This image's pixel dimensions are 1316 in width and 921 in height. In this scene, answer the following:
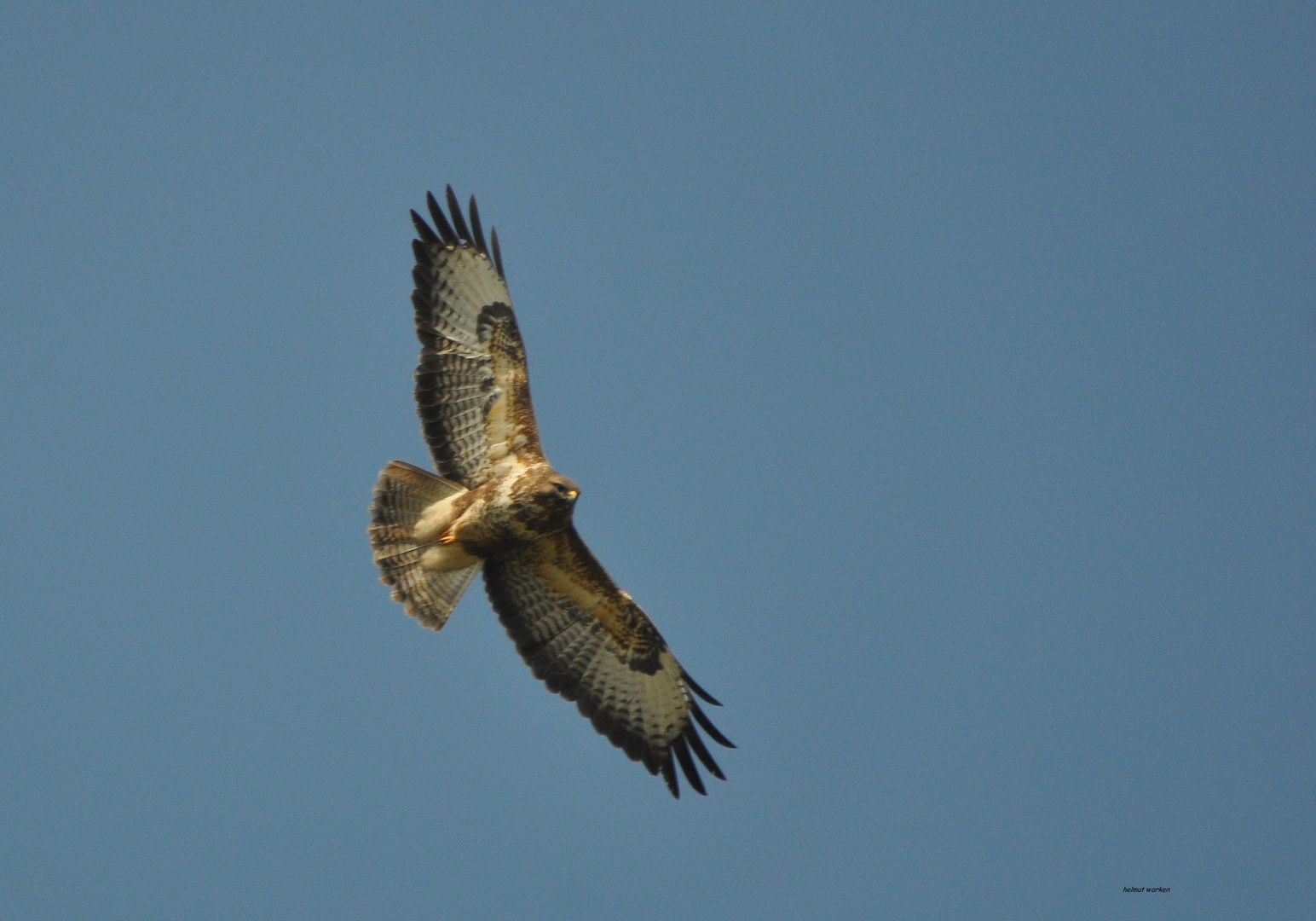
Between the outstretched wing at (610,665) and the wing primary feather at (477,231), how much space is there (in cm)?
211

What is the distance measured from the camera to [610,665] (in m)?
10.2

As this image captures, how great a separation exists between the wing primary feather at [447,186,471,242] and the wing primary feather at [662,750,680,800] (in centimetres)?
382

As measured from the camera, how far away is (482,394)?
9742 mm

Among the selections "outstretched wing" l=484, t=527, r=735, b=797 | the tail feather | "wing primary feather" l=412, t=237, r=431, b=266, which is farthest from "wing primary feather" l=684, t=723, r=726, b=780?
"wing primary feather" l=412, t=237, r=431, b=266

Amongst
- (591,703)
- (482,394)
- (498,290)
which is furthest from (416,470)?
(591,703)

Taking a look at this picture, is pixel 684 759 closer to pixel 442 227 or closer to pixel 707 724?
pixel 707 724

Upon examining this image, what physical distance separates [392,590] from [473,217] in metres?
2.57

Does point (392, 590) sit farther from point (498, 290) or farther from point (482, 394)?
point (498, 290)

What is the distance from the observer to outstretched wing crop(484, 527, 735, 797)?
1007 cm

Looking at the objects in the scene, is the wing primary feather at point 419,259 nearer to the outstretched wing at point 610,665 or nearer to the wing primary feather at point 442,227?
the wing primary feather at point 442,227

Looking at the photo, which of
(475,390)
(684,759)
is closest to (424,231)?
(475,390)

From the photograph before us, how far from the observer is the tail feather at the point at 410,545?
9.83 metres

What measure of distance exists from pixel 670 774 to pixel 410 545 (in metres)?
2.41

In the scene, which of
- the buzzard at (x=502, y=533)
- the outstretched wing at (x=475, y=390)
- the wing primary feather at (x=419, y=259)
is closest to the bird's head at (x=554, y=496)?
the buzzard at (x=502, y=533)
